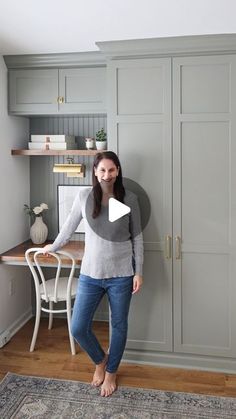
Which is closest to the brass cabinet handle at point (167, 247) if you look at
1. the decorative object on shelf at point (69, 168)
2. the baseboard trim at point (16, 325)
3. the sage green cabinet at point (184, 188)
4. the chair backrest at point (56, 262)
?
the sage green cabinet at point (184, 188)

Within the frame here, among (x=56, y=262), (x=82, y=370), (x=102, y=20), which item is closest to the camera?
(x=102, y=20)

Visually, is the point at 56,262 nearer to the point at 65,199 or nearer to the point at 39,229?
the point at 39,229

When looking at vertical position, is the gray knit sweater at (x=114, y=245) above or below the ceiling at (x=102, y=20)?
below

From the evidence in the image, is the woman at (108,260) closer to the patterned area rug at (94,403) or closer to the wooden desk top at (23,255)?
the patterned area rug at (94,403)

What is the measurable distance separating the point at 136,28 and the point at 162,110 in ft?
1.90

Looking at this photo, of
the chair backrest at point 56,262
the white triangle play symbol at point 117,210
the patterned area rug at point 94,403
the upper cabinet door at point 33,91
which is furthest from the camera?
the upper cabinet door at point 33,91

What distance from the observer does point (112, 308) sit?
115 inches

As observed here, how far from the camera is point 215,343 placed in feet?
10.3

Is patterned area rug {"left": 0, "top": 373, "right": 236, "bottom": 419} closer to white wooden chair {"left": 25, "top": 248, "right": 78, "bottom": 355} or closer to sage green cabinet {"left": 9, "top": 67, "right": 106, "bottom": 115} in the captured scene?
white wooden chair {"left": 25, "top": 248, "right": 78, "bottom": 355}

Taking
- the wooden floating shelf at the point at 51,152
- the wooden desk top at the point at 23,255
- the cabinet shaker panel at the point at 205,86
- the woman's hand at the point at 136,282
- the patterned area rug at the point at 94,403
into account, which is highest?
the cabinet shaker panel at the point at 205,86

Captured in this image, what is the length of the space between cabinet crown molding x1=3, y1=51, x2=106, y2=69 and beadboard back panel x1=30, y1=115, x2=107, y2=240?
0.54 m

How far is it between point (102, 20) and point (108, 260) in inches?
59.5

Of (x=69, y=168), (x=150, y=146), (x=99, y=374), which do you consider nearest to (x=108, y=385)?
(x=99, y=374)

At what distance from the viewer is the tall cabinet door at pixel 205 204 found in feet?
9.78
